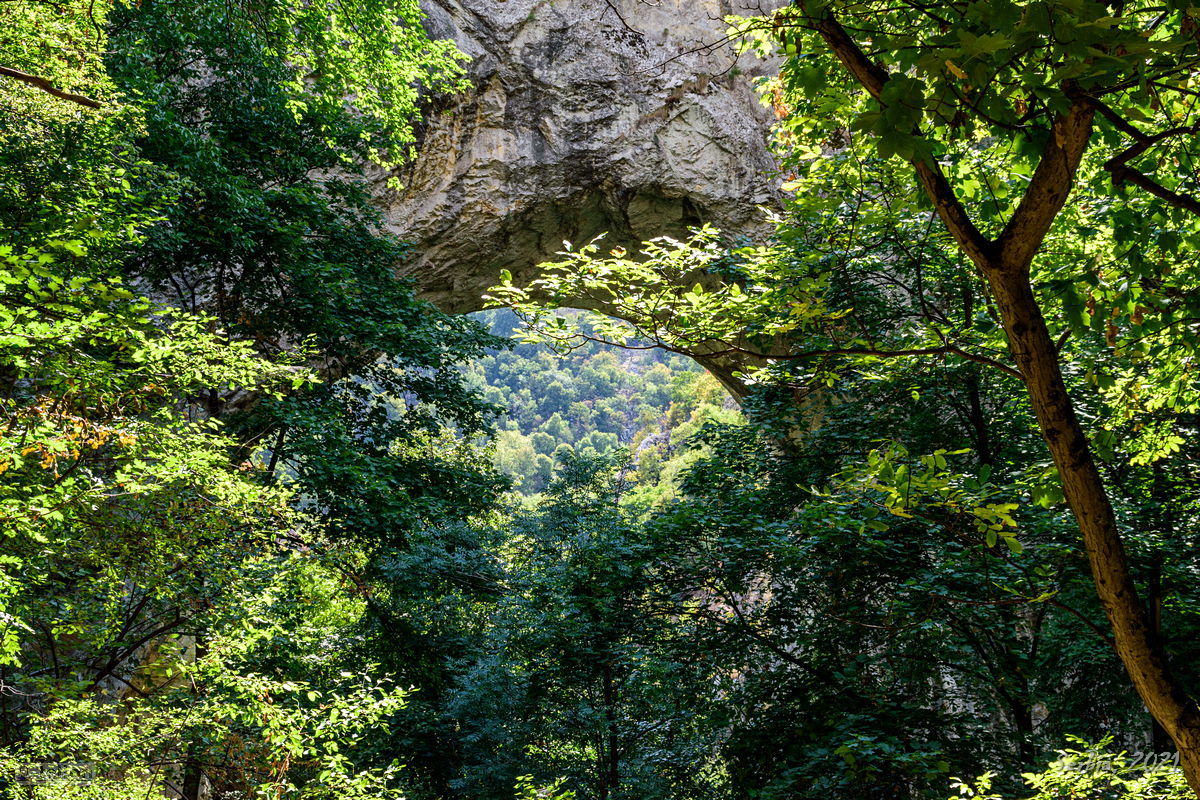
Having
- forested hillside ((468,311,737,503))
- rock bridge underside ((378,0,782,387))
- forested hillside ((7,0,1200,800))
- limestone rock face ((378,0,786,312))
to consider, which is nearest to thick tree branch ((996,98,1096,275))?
forested hillside ((7,0,1200,800))

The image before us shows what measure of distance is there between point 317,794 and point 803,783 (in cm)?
291

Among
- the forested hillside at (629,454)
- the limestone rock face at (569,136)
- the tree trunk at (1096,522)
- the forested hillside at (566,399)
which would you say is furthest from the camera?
the forested hillside at (566,399)

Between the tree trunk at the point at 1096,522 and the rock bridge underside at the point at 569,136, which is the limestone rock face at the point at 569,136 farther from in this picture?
the tree trunk at the point at 1096,522

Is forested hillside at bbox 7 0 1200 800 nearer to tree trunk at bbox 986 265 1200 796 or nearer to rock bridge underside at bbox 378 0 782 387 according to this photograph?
tree trunk at bbox 986 265 1200 796

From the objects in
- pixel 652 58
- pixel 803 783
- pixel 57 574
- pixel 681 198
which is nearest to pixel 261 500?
pixel 57 574

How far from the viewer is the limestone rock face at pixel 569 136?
1371 centimetres

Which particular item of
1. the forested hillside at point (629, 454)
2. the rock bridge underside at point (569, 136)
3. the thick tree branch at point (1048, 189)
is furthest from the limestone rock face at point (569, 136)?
the thick tree branch at point (1048, 189)

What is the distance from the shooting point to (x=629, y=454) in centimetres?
1060

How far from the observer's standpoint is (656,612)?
6.52 m

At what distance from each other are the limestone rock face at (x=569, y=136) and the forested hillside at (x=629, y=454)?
3965mm

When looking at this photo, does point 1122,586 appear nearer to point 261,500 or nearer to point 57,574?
point 261,500

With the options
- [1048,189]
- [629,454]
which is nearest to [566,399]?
[629,454]

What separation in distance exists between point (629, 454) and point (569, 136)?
6414mm

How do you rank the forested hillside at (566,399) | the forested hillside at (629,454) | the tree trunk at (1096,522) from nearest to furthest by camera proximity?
the tree trunk at (1096,522) < the forested hillside at (629,454) < the forested hillside at (566,399)
